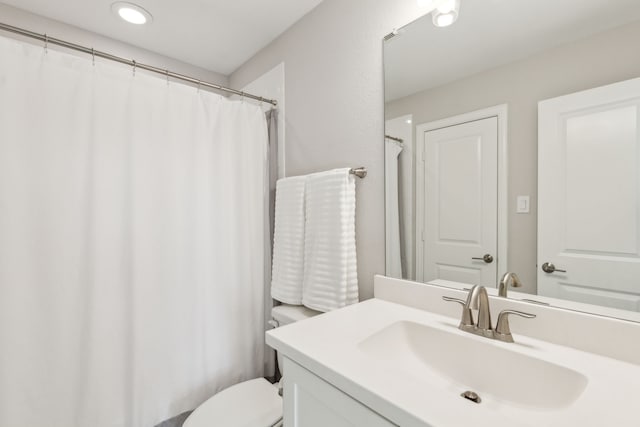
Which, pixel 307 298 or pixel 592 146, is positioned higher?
pixel 592 146

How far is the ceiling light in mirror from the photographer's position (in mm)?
1005

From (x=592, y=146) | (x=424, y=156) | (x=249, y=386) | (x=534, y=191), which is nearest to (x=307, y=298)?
(x=249, y=386)

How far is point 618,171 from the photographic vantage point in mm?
716

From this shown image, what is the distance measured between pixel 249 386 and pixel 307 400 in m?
0.79

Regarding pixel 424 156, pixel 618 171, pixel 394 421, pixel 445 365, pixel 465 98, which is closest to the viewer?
pixel 394 421

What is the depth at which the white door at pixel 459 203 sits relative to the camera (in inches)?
37.3

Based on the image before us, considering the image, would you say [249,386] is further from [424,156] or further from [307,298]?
[424,156]

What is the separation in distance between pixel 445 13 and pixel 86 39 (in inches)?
79.4

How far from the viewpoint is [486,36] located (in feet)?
3.16

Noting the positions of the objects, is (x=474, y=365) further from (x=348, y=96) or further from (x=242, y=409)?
(x=348, y=96)

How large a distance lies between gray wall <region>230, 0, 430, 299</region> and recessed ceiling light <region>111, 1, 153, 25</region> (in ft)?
2.61

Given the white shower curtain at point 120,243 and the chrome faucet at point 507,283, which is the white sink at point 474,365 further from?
the white shower curtain at point 120,243

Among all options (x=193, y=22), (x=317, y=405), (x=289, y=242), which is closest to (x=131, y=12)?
(x=193, y=22)

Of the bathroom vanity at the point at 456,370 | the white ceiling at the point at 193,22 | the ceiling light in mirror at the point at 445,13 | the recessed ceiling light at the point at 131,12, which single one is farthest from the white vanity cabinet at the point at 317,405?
the recessed ceiling light at the point at 131,12
